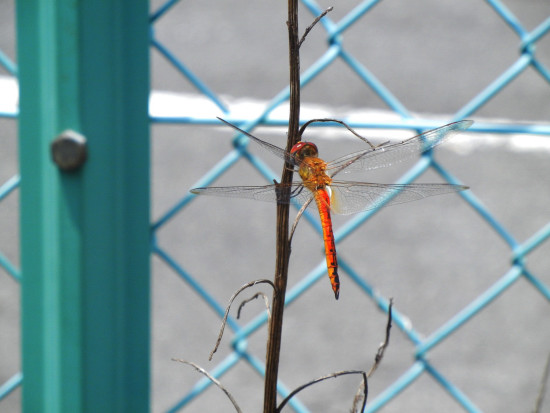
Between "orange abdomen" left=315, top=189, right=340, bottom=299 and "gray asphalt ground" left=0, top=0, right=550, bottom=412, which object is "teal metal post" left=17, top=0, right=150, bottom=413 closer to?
"orange abdomen" left=315, top=189, right=340, bottom=299

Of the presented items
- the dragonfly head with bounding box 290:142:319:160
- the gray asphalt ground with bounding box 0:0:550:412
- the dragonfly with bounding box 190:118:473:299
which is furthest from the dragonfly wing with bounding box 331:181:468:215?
the gray asphalt ground with bounding box 0:0:550:412

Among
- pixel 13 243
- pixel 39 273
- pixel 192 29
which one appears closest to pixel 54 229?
pixel 39 273

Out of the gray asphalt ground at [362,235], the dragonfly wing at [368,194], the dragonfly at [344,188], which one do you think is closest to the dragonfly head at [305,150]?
the dragonfly at [344,188]

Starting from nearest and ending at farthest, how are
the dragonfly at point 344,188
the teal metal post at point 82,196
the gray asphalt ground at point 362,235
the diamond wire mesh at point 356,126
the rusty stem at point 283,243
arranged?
the rusty stem at point 283,243 < the dragonfly at point 344,188 < the teal metal post at point 82,196 < the diamond wire mesh at point 356,126 < the gray asphalt ground at point 362,235

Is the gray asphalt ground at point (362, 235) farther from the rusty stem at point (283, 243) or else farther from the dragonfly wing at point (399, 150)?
the rusty stem at point (283, 243)

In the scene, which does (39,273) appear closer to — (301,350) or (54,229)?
(54,229)

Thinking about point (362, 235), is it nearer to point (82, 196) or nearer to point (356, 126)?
point (356, 126)
